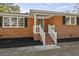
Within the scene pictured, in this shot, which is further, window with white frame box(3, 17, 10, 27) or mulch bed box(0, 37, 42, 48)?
window with white frame box(3, 17, 10, 27)

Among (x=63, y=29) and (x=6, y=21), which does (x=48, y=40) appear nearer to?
(x=63, y=29)

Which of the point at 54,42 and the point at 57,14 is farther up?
the point at 57,14

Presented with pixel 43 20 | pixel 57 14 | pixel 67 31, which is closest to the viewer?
pixel 57 14

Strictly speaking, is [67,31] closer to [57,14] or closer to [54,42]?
[57,14]

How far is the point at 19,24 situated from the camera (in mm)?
19344

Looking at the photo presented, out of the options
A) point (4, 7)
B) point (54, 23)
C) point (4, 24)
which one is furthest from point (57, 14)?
point (4, 7)

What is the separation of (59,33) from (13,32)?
538 centimetres

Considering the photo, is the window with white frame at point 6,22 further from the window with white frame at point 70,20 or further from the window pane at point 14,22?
the window with white frame at point 70,20

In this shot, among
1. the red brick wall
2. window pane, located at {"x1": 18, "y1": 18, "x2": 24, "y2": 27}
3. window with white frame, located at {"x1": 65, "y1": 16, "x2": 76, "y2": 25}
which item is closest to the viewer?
window pane, located at {"x1": 18, "y1": 18, "x2": 24, "y2": 27}

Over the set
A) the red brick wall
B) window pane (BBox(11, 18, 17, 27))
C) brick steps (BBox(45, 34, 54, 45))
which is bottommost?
brick steps (BBox(45, 34, 54, 45))

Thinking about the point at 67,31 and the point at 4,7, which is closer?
the point at 67,31

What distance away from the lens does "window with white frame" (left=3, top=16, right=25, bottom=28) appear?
61.9 feet

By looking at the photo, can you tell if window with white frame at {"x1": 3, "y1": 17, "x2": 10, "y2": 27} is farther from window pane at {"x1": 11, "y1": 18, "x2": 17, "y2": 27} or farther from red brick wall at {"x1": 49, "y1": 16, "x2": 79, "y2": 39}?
red brick wall at {"x1": 49, "y1": 16, "x2": 79, "y2": 39}

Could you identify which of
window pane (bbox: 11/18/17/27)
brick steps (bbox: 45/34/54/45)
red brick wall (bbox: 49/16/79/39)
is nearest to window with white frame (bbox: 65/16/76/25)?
red brick wall (bbox: 49/16/79/39)
